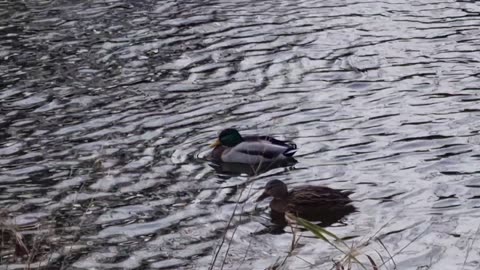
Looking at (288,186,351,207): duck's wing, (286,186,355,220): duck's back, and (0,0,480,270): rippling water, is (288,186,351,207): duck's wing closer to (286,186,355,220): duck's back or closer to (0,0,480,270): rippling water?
(286,186,355,220): duck's back

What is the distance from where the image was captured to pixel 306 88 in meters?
14.3

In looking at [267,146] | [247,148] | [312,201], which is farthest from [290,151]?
[312,201]

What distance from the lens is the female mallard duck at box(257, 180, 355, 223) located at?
32.9 feet

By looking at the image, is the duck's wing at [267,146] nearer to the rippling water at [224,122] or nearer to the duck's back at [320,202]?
the rippling water at [224,122]

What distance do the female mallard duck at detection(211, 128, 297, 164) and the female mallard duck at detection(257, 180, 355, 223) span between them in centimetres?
101

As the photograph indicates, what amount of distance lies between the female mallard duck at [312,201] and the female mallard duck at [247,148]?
1007mm

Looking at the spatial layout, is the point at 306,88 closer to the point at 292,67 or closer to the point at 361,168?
the point at 292,67

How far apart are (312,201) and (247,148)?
1.77 meters

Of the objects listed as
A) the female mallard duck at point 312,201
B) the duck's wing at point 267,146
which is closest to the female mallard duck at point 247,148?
the duck's wing at point 267,146

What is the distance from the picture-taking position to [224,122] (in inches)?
518

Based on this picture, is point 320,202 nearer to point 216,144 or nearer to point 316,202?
point 316,202

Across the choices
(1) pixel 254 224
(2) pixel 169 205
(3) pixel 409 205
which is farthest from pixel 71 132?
(3) pixel 409 205

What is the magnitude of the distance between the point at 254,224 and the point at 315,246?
981 millimetres

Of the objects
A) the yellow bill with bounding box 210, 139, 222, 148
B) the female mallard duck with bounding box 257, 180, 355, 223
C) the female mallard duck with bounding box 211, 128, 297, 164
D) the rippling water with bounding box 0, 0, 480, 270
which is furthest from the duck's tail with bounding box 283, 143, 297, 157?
the female mallard duck with bounding box 257, 180, 355, 223
